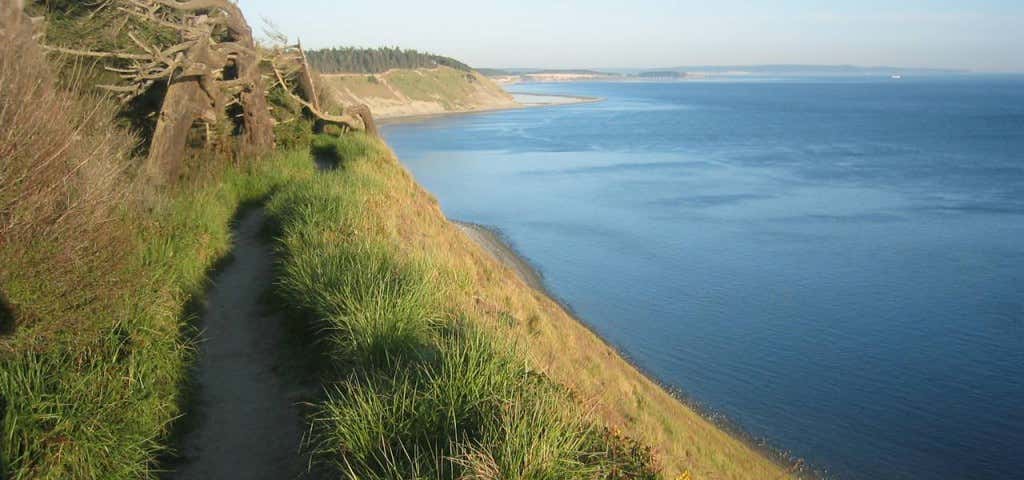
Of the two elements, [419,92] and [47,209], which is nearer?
[47,209]

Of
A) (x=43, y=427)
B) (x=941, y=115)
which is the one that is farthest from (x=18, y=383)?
(x=941, y=115)

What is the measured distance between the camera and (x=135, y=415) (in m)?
5.60

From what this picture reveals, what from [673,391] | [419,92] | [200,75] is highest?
[200,75]

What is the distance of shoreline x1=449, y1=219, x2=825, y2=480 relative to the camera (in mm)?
13750

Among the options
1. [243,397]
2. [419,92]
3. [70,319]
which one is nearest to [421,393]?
[243,397]

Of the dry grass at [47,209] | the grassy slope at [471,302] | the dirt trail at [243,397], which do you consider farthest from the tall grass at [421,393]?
the dry grass at [47,209]

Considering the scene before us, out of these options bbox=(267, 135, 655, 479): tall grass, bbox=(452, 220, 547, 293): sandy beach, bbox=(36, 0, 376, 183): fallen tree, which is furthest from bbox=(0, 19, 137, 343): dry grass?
bbox=(452, 220, 547, 293): sandy beach

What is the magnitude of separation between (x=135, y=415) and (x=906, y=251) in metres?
25.9

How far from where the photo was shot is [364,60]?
114 m

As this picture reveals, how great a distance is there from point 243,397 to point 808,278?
20184 millimetres

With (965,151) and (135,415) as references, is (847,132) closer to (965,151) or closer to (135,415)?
(965,151)

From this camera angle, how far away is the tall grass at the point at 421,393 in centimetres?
463

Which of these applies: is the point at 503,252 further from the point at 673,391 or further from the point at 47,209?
the point at 47,209

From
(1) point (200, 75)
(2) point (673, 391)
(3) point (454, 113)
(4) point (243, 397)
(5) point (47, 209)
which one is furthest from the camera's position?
(3) point (454, 113)
